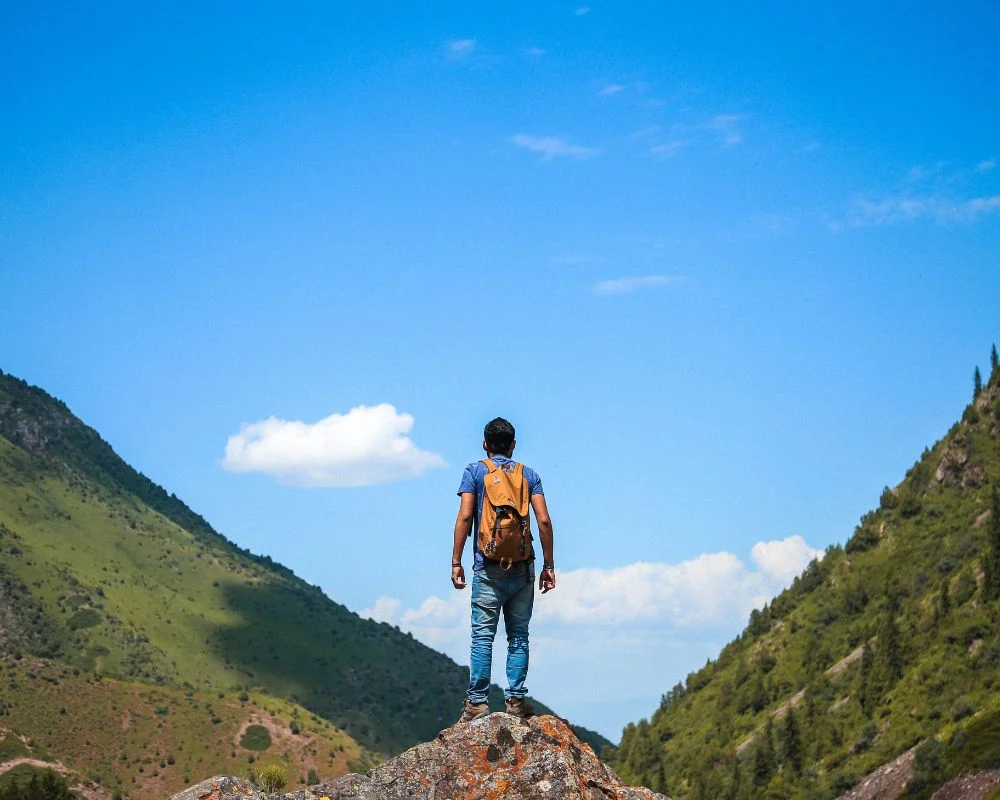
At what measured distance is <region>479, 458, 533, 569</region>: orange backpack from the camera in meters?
16.4


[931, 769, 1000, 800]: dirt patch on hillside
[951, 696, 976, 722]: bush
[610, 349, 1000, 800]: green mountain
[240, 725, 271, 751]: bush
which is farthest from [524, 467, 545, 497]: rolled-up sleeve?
[240, 725, 271, 751]: bush

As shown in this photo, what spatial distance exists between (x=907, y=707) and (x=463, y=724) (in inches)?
4273

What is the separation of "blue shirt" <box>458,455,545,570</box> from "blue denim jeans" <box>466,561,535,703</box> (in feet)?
0.55

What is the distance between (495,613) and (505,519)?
1.29 m

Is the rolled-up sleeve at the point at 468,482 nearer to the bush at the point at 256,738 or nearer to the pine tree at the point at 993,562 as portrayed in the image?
the pine tree at the point at 993,562

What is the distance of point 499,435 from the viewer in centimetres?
1719

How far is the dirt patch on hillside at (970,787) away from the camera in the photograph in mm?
82562

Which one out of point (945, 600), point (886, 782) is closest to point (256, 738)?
point (945, 600)

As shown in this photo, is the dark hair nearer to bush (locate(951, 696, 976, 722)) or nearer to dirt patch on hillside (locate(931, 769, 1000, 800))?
dirt patch on hillside (locate(931, 769, 1000, 800))

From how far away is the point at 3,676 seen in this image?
169 metres

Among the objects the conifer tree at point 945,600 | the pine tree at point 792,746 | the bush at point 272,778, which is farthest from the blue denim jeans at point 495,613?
the conifer tree at point 945,600

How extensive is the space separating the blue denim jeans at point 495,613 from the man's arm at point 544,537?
0.15 metres

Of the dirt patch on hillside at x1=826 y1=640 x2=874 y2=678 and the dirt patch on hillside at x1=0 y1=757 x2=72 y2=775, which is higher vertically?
the dirt patch on hillside at x1=826 y1=640 x2=874 y2=678

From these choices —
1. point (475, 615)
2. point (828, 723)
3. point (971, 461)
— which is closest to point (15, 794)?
point (828, 723)
